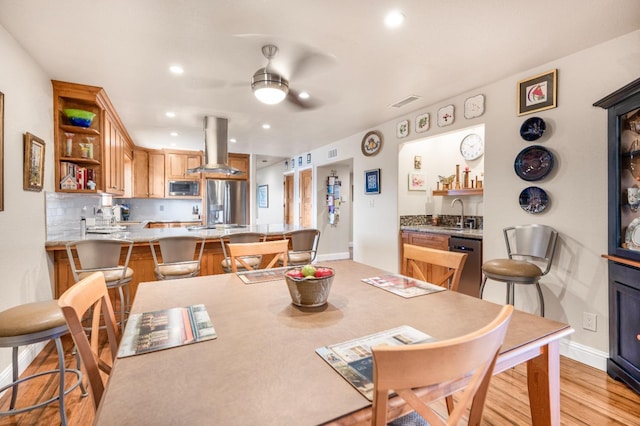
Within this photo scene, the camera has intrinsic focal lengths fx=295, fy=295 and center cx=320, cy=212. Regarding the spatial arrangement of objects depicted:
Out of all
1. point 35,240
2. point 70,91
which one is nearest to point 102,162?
point 70,91

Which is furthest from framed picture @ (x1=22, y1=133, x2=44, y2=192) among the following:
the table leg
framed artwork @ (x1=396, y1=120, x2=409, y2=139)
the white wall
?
framed artwork @ (x1=396, y1=120, x2=409, y2=139)

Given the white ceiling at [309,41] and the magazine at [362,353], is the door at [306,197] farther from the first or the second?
the magazine at [362,353]

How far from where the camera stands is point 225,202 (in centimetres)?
640

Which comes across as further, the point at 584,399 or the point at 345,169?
the point at 345,169

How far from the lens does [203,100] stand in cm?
338

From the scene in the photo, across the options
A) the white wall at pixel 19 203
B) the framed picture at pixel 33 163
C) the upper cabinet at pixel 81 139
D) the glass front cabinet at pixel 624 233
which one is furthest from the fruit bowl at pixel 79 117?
the glass front cabinet at pixel 624 233

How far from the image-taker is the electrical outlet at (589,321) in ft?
7.29

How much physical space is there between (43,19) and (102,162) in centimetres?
175

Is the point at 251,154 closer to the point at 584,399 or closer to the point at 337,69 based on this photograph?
the point at 337,69

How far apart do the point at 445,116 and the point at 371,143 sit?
4.47 feet

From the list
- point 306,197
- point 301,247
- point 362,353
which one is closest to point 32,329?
point 362,353

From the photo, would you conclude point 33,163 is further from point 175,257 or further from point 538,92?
point 538,92

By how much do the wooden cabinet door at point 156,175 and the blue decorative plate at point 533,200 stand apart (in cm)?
634

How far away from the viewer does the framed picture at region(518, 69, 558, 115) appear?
8.02 feet
